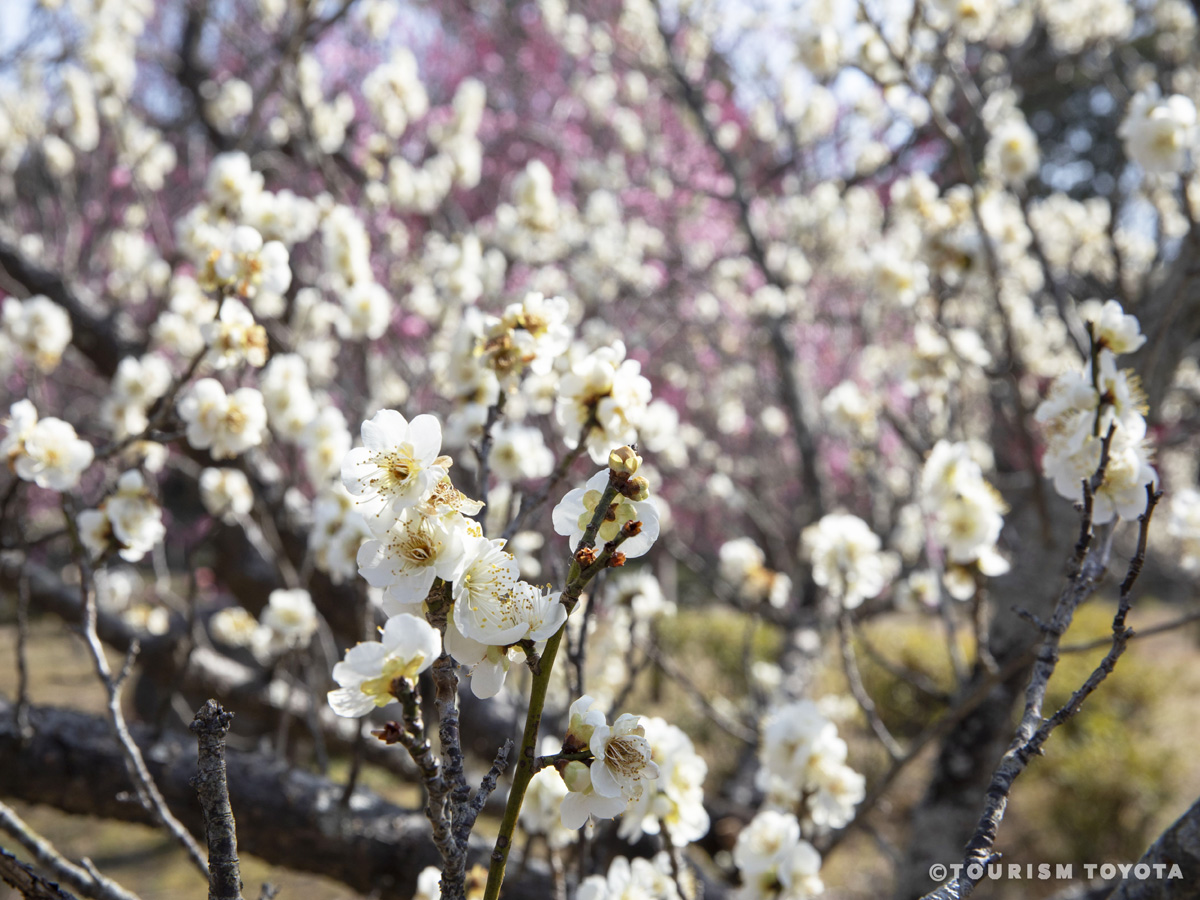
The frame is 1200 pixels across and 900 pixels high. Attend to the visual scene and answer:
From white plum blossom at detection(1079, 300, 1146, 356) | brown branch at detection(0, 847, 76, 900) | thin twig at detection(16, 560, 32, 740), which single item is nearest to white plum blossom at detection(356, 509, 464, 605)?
brown branch at detection(0, 847, 76, 900)

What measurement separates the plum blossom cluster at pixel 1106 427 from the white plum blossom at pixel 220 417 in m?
1.45

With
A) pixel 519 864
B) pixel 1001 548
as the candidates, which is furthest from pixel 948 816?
pixel 1001 548

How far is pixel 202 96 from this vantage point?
16.1 ft

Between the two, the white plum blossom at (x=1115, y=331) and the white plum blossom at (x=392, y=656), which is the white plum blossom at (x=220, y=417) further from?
the white plum blossom at (x=1115, y=331)

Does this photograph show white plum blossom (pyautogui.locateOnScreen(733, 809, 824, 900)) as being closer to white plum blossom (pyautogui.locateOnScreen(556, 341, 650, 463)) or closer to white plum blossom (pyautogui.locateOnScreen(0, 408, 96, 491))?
white plum blossom (pyautogui.locateOnScreen(556, 341, 650, 463))

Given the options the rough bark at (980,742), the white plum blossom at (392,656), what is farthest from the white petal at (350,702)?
the rough bark at (980,742)

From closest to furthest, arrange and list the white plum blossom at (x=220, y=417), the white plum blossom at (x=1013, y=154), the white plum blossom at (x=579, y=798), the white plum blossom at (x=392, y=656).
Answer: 1. the white plum blossom at (x=392, y=656)
2. the white plum blossom at (x=579, y=798)
3. the white plum blossom at (x=220, y=417)
4. the white plum blossom at (x=1013, y=154)

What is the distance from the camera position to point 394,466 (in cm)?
76

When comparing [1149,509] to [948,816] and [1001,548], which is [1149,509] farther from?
[1001,548]

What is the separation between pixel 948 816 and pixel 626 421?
1653mm

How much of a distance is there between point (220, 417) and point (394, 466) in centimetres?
101

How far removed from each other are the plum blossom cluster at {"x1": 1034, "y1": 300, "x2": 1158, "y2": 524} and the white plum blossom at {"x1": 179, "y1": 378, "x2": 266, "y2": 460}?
1453 mm

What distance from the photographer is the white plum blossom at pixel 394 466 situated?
72 centimetres

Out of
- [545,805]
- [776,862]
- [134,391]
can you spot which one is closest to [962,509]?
[776,862]
